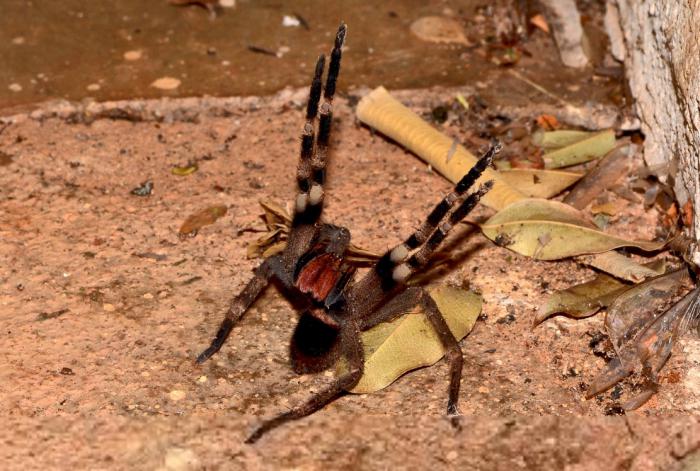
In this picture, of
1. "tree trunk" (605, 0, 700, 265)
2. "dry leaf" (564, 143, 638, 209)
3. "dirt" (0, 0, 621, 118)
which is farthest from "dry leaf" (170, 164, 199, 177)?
"tree trunk" (605, 0, 700, 265)

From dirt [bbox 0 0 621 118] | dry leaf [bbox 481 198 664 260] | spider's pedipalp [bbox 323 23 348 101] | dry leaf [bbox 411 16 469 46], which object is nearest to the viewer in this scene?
spider's pedipalp [bbox 323 23 348 101]

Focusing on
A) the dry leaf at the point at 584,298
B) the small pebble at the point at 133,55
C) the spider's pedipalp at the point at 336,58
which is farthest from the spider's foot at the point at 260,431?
the small pebble at the point at 133,55

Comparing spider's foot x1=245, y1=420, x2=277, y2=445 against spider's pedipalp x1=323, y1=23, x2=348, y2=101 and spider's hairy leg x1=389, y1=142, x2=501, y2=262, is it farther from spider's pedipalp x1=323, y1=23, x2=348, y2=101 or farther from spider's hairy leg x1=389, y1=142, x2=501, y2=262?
spider's pedipalp x1=323, y1=23, x2=348, y2=101

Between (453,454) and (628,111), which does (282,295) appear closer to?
(453,454)

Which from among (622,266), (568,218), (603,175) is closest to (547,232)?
(568,218)

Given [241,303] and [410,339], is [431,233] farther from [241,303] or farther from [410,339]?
[241,303]
